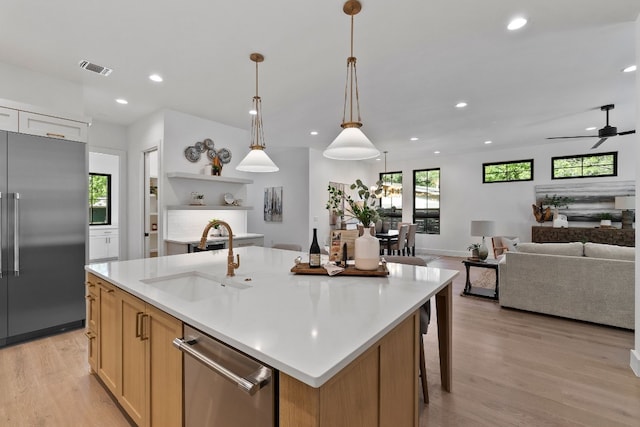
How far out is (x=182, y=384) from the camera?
1245mm

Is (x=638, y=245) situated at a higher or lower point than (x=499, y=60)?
lower

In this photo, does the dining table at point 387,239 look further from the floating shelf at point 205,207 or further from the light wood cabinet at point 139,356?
the light wood cabinet at point 139,356

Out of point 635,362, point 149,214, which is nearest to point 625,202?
point 635,362

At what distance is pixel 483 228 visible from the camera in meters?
4.78

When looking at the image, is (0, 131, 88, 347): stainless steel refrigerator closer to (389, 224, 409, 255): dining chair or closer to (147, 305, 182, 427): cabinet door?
(147, 305, 182, 427): cabinet door

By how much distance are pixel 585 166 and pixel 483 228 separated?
149 inches

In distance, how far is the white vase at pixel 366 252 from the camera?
183 cm

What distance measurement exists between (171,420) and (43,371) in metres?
1.88

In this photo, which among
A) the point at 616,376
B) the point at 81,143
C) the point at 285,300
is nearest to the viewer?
the point at 285,300

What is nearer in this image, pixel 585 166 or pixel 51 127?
pixel 51 127

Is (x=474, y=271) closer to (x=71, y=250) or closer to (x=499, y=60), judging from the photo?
(x=499, y=60)

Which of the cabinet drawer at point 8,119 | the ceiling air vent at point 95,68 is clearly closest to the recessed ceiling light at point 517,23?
the ceiling air vent at point 95,68

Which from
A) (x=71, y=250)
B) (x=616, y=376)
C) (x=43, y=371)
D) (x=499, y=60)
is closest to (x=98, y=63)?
(x=71, y=250)

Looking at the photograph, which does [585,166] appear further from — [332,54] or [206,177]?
[206,177]
